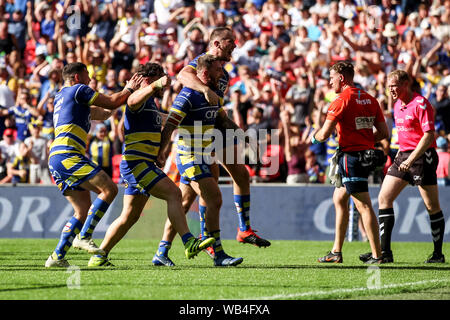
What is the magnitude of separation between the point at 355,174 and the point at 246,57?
32.4ft

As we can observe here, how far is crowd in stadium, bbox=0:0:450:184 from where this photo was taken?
54.6ft

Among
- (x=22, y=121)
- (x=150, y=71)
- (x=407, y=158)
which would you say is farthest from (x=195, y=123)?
(x=22, y=121)

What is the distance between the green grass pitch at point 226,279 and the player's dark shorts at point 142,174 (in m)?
0.95

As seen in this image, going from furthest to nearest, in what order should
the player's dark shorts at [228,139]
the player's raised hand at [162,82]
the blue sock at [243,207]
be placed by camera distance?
the blue sock at [243,207] < the player's dark shorts at [228,139] < the player's raised hand at [162,82]

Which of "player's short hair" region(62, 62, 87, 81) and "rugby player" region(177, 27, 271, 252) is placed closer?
"player's short hair" region(62, 62, 87, 81)

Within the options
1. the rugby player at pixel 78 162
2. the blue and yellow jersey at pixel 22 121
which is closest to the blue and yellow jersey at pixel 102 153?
the blue and yellow jersey at pixel 22 121

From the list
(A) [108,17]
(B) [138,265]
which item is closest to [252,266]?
(B) [138,265]

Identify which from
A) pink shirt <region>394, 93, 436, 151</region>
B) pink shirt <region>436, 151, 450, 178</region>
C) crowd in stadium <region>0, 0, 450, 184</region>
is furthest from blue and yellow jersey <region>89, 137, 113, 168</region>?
pink shirt <region>394, 93, 436, 151</region>

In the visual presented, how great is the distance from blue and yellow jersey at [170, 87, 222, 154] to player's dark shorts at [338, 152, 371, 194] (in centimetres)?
172

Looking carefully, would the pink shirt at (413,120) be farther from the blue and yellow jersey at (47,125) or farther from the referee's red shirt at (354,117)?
the blue and yellow jersey at (47,125)

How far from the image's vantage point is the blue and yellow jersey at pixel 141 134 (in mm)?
8797

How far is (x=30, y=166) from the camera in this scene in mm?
16688

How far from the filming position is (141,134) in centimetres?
884

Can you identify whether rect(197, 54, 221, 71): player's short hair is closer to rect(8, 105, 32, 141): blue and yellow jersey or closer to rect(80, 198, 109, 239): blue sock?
rect(80, 198, 109, 239): blue sock
